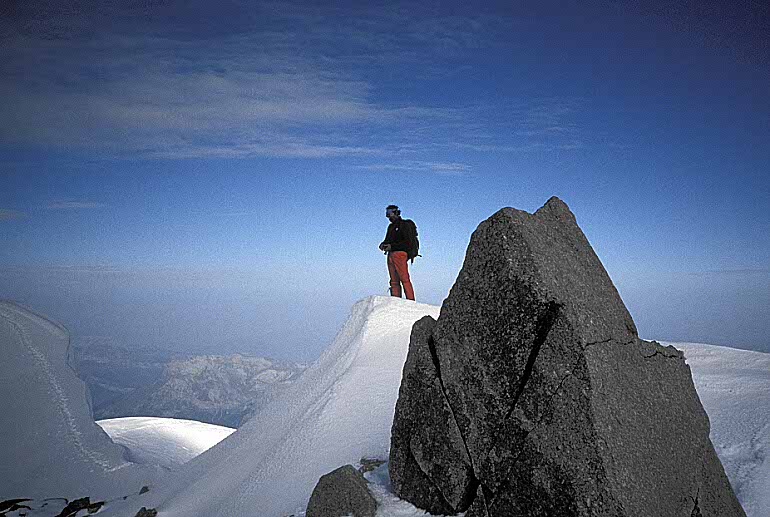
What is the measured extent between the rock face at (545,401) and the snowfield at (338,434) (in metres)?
0.95

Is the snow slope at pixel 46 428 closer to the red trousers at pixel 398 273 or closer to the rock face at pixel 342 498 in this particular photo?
the red trousers at pixel 398 273

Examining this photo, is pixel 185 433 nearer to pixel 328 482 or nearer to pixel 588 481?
pixel 328 482

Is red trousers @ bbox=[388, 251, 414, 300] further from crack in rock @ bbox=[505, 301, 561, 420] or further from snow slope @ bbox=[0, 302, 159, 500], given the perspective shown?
crack in rock @ bbox=[505, 301, 561, 420]

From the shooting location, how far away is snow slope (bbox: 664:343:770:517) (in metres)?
6.34

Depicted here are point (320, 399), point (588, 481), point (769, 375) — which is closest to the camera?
point (588, 481)

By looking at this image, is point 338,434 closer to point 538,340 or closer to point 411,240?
point 538,340

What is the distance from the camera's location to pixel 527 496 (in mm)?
5312

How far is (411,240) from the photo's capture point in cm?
1588

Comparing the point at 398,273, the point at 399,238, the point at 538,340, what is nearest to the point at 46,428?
the point at 398,273

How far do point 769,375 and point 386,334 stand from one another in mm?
6950

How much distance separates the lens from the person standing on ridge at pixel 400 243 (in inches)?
622

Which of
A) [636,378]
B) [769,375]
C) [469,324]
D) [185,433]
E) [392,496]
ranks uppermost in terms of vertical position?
[469,324]

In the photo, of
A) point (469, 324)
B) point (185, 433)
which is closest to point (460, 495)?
point (469, 324)

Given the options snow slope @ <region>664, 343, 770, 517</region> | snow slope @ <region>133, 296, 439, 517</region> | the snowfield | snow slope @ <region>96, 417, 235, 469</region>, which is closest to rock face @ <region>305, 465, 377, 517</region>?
the snowfield
